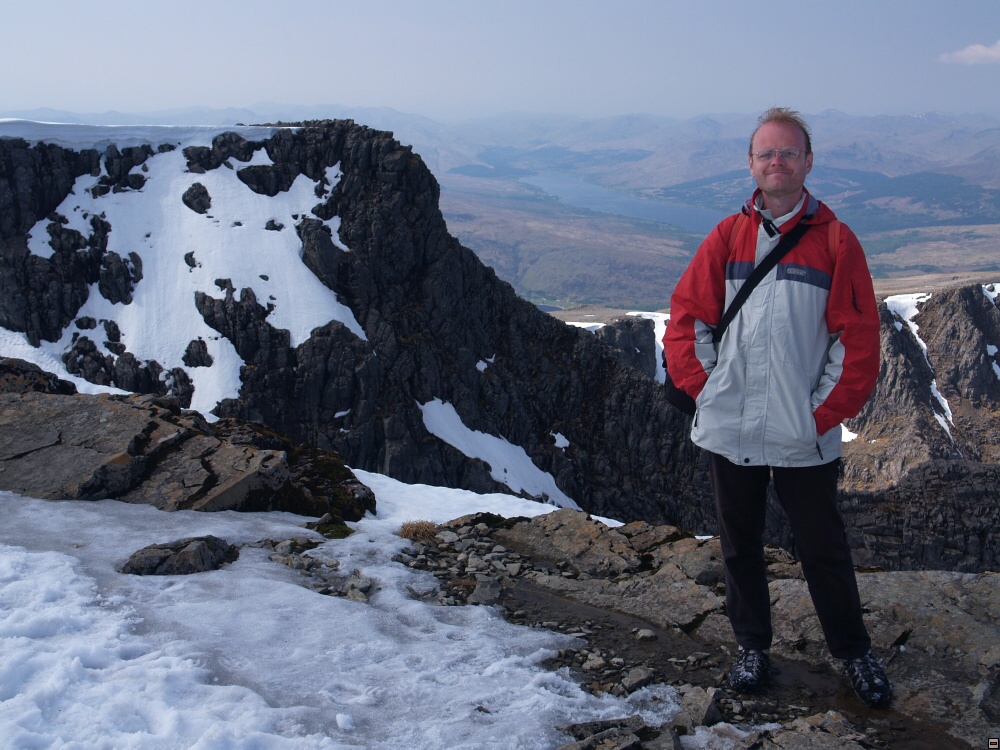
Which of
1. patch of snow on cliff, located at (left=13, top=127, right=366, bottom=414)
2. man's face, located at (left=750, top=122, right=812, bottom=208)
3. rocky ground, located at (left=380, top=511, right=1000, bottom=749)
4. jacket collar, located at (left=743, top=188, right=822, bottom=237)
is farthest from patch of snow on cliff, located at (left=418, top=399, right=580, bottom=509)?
man's face, located at (left=750, top=122, right=812, bottom=208)

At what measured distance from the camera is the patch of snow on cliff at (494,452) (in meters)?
57.0

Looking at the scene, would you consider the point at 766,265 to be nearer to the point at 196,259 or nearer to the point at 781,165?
the point at 781,165

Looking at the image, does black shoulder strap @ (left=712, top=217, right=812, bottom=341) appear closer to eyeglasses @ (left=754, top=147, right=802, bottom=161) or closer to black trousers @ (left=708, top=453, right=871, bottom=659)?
eyeglasses @ (left=754, top=147, right=802, bottom=161)

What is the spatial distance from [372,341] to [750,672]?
51473mm

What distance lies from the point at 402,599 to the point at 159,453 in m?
6.31

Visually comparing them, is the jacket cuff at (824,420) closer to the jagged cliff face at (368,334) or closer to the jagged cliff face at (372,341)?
the jagged cliff face at (368,334)

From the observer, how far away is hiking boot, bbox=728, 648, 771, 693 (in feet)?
20.6

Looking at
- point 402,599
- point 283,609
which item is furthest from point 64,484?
point 402,599

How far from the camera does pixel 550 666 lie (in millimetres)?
6855

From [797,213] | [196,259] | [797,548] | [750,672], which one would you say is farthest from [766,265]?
[196,259]

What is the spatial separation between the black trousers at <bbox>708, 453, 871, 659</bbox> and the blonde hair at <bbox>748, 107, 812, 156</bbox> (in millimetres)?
2829

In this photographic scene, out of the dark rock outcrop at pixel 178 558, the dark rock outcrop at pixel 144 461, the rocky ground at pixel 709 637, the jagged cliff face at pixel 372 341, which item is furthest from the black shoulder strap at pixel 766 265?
the jagged cliff face at pixel 372 341

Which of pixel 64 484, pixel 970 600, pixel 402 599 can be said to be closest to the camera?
pixel 970 600

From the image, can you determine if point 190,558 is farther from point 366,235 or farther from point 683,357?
point 366,235
